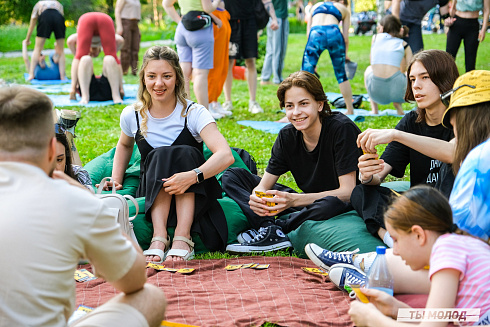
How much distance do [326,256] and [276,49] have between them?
8668 mm

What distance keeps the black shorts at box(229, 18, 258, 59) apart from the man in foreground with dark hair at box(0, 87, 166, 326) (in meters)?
6.91

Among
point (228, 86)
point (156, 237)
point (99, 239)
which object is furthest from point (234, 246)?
point (228, 86)

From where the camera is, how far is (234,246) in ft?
13.4

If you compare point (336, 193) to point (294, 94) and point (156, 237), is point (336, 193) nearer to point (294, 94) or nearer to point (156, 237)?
point (294, 94)

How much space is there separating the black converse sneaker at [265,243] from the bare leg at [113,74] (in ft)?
19.9

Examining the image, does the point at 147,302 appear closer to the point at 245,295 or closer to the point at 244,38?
the point at 245,295

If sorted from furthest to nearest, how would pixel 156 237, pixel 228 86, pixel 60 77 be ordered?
pixel 60 77
pixel 228 86
pixel 156 237

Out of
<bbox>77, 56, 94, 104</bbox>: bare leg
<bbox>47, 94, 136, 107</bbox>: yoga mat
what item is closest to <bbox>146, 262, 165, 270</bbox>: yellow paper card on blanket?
<bbox>47, 94, 136, 107</bbox>: yoga mat

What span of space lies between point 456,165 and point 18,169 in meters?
1.87

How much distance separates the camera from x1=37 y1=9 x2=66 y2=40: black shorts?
1269cm

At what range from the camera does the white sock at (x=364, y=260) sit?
3.37 m

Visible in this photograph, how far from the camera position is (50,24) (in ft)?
41.6

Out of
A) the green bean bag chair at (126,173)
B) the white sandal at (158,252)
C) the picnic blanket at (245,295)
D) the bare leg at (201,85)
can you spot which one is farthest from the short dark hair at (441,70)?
the bare leg at (201,85)

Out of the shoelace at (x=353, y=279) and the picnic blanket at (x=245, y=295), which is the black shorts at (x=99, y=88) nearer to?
the picnic blanket at (x=245, y=295)
